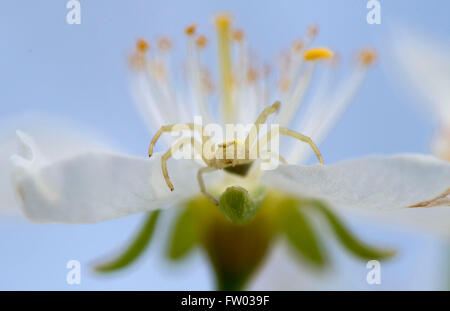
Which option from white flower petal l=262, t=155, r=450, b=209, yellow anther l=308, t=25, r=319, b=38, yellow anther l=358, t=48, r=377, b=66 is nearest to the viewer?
white flower petal l=262, t=155, r=450, b=209

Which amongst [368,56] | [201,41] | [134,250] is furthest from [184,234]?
[368,56]

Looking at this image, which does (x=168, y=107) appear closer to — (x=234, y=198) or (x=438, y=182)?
(x=234, y=198)

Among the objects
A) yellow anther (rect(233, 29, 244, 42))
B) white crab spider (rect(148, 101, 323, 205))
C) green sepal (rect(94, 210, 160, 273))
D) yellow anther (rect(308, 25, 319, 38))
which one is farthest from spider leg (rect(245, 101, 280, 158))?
yellow anther (rect(233, 29, 244, 42))

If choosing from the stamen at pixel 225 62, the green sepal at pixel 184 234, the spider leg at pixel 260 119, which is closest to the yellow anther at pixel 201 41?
the stamen at pixel 225 62

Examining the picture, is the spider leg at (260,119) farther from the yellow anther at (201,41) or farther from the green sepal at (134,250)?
the yellow anther at (201,41)

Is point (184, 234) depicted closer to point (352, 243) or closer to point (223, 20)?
point (352, 243)

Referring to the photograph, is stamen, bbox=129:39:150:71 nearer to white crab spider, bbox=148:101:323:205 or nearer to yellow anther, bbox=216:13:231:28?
yellow anther, bbox=216:13:231:28

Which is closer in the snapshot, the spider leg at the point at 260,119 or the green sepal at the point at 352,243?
the spider leg at the point at 260,119
